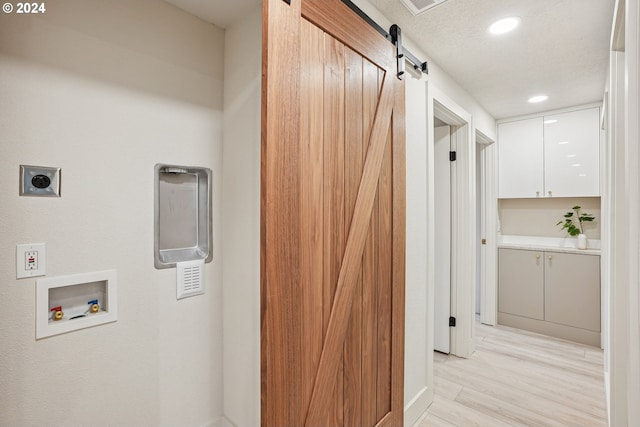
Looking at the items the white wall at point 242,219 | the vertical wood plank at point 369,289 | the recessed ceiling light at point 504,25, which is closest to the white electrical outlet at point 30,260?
the white wall at point 242,219

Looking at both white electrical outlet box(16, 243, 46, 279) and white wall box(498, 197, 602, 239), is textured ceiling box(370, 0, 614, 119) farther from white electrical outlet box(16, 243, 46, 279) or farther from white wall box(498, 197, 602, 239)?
white electrical outlet box(16, 243, 46, 279)

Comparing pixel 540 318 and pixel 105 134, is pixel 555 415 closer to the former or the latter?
pixel 540 318

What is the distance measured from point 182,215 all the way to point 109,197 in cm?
36

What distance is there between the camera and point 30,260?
118cm

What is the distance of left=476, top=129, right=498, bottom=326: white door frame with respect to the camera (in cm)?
359

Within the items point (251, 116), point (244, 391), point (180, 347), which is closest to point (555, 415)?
point (244, 391)

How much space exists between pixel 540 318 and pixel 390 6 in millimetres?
3603

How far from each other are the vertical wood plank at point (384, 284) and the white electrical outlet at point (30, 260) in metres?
1.46

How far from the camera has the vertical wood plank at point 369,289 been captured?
139cm

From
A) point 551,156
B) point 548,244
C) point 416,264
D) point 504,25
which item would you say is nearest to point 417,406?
point 416,264

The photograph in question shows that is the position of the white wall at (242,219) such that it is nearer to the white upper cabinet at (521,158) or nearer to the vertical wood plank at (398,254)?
the vertical wood plank at (398,254)

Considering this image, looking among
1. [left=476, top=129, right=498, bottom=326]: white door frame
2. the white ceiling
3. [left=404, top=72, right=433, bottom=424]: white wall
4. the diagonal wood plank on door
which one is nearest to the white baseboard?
[left=404, top=72, right=433, bottom=424]: white wall

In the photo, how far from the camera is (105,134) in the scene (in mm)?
1377

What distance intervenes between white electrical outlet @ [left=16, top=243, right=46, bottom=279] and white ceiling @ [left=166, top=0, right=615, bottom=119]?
4.51 feet
